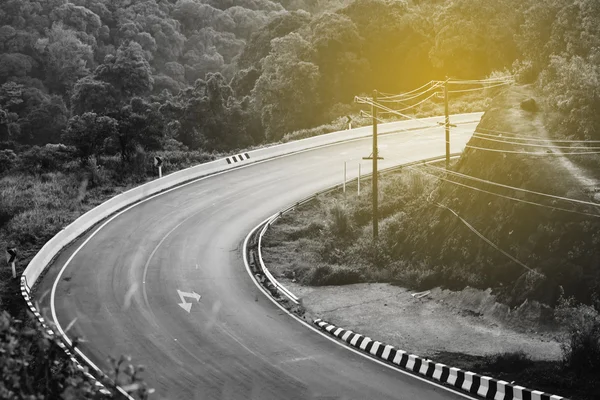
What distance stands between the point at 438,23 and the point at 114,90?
93.8ft

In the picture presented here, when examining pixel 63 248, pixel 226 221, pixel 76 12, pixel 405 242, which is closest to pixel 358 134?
pixel 226 221

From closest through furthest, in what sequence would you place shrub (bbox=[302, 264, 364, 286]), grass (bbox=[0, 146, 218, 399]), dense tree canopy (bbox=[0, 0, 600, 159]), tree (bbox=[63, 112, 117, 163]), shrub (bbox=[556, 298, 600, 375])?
1. shrub (bbox=[556, 298, 600, 375])
2. shrub (bbox=[302, 264, 364, 286])
3. grass (bbox=[0, 146, 218, 399])
4. tree (bbox=[63, 112, 117, 163])
5. dense tree canopy (bbox=[0, 0, 600, 159])

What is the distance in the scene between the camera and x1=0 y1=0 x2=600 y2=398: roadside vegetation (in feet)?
84.4

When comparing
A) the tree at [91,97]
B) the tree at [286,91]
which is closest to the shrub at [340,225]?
the tree at [286,91]

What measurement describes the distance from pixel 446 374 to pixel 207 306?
9.07 m

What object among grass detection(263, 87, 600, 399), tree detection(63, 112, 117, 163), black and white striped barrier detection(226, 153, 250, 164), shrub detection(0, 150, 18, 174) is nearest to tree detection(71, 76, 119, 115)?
shrub detection(0, 150, 18, 174)

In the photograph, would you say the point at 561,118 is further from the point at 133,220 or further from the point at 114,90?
the point at 114,90

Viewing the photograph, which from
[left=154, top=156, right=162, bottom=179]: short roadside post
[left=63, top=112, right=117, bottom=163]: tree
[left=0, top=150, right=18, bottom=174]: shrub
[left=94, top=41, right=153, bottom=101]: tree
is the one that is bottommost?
[left=0, top=150, right=18, bottom=174]: shrub

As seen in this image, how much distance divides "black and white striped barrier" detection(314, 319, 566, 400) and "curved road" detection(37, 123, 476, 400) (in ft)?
1.45

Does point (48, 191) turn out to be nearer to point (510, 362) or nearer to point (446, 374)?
point (446, 374)

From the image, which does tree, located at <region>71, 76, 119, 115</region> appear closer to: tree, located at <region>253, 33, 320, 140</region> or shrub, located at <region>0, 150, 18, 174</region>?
tree, located at <region>253, 33, 320, 140</region>

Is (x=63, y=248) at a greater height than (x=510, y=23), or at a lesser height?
lesser

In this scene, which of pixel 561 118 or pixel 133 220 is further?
pixel 133 220

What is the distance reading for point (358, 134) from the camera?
45.7 metres
